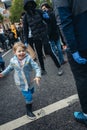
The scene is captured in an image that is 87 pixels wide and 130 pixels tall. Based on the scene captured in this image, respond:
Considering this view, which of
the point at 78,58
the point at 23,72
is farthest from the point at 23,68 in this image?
the point at 78,58

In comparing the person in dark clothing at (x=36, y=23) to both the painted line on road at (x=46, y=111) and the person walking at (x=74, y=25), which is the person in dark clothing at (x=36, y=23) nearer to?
the painted line on road at (x=46, y=111)

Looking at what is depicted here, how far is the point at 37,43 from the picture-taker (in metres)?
7.68

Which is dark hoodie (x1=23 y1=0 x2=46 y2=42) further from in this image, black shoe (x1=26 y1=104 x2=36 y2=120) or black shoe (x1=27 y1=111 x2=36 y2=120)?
black shoe (x1=27 y1=111 x2=36 y2=120)

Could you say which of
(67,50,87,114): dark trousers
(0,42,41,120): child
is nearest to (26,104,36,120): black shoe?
(0,42,41,120): child

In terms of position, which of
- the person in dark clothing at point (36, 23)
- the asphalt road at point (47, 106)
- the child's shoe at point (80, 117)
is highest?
the person in dark clothing at point (36, 23)

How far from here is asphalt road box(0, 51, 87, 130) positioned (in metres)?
4.35

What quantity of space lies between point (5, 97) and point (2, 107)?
30.4 inches

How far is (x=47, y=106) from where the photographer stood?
5.08 m

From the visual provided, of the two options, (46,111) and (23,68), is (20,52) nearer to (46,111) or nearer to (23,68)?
(23,68)

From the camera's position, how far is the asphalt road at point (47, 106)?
14.3ft

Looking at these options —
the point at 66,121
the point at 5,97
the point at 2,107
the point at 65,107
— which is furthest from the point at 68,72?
the point at 66,121

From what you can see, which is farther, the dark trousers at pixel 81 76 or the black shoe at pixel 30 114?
the black shoe at pixel 30 114

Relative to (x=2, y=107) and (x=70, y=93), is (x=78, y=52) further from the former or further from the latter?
(x=2, y=107)

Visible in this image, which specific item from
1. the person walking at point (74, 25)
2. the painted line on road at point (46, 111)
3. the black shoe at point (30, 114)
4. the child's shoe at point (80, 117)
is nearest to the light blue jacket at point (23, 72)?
the black shoe at point (30, 114)
